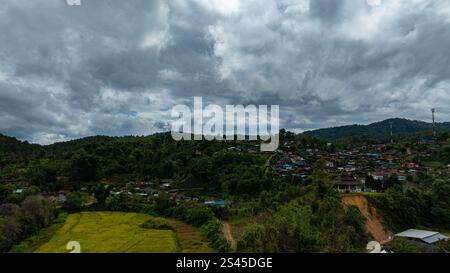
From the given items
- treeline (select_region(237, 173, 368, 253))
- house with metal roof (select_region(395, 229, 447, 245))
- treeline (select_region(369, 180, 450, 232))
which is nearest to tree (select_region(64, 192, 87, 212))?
treeline (select_region(237, 173, 368, 253))

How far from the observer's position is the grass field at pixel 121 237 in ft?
55.3

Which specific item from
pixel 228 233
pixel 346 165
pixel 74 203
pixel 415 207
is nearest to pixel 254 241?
pixel 228 233

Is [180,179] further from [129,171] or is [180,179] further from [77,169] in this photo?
[77,169]

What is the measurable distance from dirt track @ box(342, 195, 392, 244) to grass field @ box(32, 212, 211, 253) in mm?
9740

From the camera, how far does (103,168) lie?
38062mm

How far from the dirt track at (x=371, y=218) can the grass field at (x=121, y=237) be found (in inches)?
383

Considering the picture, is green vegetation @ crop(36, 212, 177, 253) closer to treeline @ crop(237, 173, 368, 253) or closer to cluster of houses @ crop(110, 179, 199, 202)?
cluster of houses @ crop(110, 179, 199, 202)

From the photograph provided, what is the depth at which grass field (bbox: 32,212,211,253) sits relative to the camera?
16859 millimetres

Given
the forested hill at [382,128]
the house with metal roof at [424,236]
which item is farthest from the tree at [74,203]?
the forested hill at [382,128]

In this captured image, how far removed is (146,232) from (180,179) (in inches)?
568

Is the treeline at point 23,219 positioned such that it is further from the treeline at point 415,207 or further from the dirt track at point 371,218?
A: the treeline at point 415,207

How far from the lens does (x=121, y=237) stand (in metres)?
19.2

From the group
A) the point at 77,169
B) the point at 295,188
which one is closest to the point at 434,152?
the point at 295,188

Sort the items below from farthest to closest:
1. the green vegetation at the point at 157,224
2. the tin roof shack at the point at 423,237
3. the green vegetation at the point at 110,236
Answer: the green vegetation at the point at 157,224 < the tin roof shack at the point at 423,237 < the green vegetation at the point at 110,236
